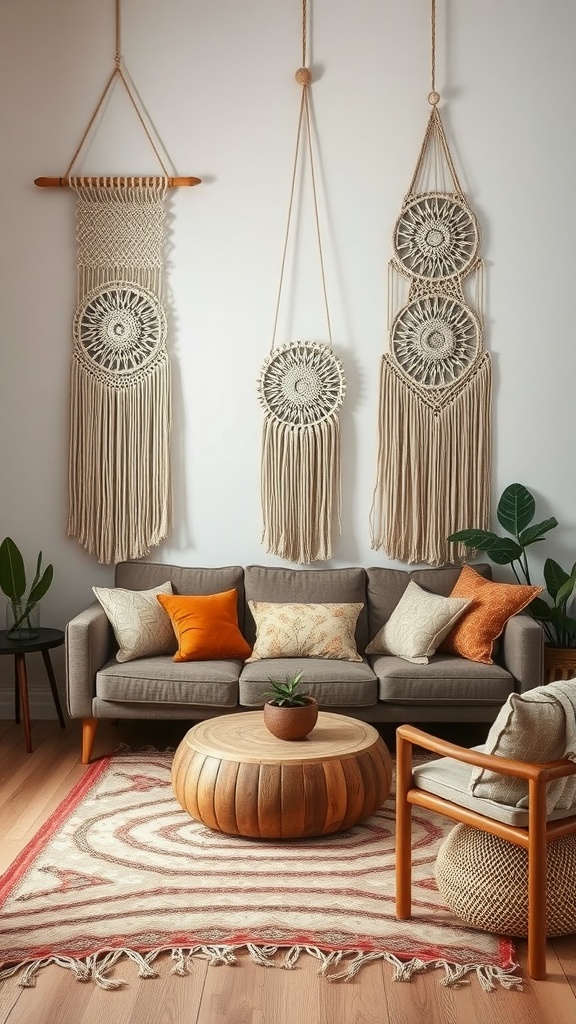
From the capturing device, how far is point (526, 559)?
4.82 metres

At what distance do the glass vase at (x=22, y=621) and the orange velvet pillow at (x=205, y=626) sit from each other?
25.0 inches

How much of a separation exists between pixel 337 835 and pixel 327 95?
348cm

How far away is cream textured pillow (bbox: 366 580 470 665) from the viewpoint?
4305 millimetres

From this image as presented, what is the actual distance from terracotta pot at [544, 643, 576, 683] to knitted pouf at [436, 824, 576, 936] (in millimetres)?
2001

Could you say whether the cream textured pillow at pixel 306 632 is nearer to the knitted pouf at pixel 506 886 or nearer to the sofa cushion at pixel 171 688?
the sofa cushion at pixel 171 688

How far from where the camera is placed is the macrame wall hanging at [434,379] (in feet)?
15.9

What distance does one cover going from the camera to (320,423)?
4.91m

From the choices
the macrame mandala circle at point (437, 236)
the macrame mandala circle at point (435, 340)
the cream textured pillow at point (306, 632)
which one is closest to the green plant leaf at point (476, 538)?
the cream textured pillow at point (306, 632)

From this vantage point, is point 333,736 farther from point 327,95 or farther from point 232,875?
point 327,95

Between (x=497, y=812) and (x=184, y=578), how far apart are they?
2.48 meters

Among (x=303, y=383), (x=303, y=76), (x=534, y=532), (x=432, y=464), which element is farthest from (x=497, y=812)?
(x=303, y=76)

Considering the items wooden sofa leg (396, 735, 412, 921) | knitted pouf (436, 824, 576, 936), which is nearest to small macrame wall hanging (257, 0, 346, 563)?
wooden sofa leg (396, 735, 412, 921)

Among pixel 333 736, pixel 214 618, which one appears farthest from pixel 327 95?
pixel 333 736

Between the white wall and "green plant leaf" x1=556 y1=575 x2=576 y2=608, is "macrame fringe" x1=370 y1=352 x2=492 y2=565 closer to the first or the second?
the white wall
